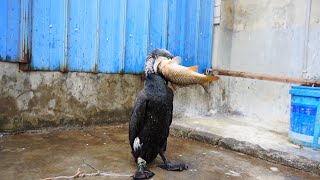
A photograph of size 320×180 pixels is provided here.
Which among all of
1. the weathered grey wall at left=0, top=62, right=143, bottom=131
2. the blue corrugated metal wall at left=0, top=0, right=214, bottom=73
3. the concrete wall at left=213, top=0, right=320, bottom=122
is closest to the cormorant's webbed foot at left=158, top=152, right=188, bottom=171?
the weathered grey wall at left=0, top=62, right=143, bottom=131

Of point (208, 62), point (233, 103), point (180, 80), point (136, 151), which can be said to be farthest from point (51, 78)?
point (233, 103)

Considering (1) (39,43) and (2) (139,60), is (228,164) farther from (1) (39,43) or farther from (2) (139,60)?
(1) (39,43)

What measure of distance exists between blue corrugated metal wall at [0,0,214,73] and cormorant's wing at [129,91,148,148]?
87.5 inches

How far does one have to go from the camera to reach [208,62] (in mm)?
6793

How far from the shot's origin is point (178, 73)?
112 inches

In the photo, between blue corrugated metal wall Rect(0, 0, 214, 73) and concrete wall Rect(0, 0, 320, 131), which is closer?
blue corrugated metal wall Rect(0, 0, 214, 73)

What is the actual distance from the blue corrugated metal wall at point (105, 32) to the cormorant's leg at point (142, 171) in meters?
2.43

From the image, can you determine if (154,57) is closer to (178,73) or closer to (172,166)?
(178,73)

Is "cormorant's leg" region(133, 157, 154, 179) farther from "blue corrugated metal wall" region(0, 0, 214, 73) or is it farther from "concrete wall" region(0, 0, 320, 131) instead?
"blue corrugated metal wall" region(0, 0, 214, 73)

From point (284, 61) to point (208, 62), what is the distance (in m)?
1.56

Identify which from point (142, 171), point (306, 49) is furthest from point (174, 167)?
point (306, 49)

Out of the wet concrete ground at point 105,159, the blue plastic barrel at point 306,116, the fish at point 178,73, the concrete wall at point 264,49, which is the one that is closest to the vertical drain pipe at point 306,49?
the concrete wall at point 264,49

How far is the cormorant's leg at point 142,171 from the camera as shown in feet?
10.2

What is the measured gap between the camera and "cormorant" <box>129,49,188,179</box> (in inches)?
126
